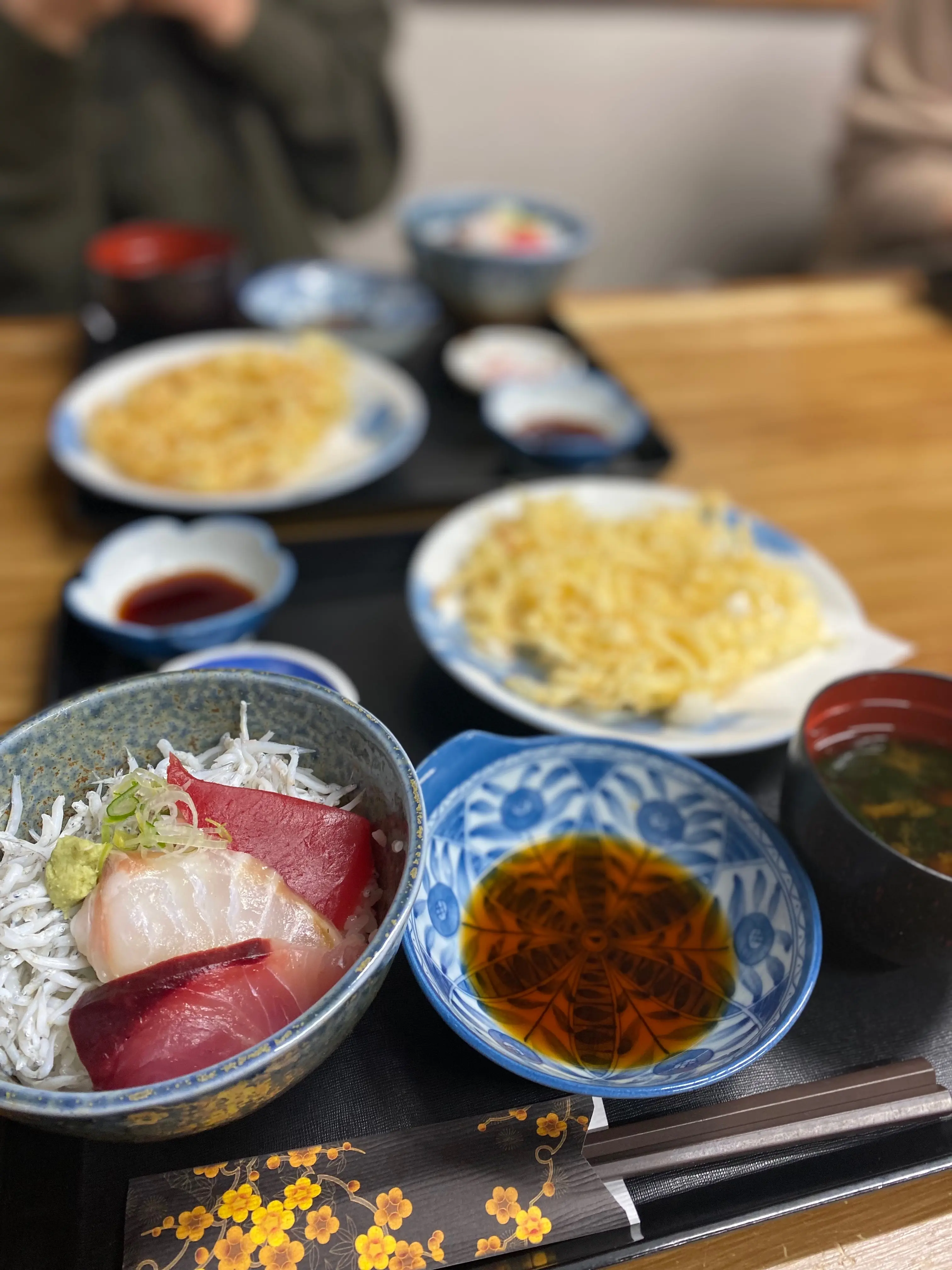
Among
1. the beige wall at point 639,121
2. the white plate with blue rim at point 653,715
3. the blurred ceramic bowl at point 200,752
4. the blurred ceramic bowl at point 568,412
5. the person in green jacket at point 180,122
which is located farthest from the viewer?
the beige wall at point 639,121

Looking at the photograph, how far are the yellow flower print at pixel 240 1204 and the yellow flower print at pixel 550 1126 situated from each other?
0.29 m

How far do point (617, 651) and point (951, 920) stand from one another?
0.64 metres

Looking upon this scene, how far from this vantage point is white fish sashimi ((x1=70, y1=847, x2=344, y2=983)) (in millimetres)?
878

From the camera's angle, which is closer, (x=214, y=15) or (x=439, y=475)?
(x=439, y=475)

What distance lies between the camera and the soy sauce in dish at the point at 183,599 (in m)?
1.57

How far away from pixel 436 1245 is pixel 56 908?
0.51 meters

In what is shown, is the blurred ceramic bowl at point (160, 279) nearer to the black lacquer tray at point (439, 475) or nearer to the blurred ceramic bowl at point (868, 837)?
the black lacquer tray at point (439, 475)

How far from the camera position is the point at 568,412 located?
220 cm

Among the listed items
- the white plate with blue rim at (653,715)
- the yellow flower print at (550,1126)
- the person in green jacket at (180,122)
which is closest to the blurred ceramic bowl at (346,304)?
the person in green jacket at (180,122)

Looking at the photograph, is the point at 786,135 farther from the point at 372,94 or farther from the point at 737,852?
the point at 737,852

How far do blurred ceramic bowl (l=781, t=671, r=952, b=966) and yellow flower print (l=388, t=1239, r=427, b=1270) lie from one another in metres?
0.62

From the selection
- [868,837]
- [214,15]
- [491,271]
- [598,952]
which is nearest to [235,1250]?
[598,952]

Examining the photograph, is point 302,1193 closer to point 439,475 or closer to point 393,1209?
point 393,1209

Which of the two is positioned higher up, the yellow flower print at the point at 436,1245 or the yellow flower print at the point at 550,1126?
the yellow flower print at the point at 550,1126
